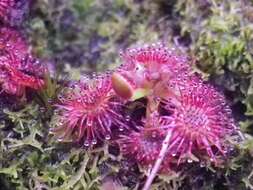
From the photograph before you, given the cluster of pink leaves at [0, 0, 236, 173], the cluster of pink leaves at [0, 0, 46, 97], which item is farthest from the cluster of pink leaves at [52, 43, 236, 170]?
the cluster of pink leaves at [0, 0, 46, 97]

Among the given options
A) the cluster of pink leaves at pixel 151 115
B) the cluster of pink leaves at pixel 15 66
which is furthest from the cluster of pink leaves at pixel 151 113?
the cluster of pink leaves at pixel 15 66

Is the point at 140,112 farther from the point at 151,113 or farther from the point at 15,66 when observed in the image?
the point at 15,66

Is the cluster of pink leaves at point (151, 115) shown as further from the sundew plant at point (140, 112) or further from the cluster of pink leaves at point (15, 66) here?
the cluster of pink leaves at point (15, 66)

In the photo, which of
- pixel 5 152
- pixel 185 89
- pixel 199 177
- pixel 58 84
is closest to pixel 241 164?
pixel 199 177

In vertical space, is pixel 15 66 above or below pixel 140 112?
above

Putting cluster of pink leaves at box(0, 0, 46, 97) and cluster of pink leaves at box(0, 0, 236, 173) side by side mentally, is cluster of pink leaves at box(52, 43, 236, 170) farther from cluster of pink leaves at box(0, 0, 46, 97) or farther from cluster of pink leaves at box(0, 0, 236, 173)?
cluster of pink leaves at box(0, 0, 46, 97)

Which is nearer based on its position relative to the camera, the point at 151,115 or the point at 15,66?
the point at 151,115

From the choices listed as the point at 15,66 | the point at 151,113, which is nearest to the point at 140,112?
the point at 151,113

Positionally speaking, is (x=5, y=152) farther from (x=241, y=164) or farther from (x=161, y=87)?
(x=241, y=164)
